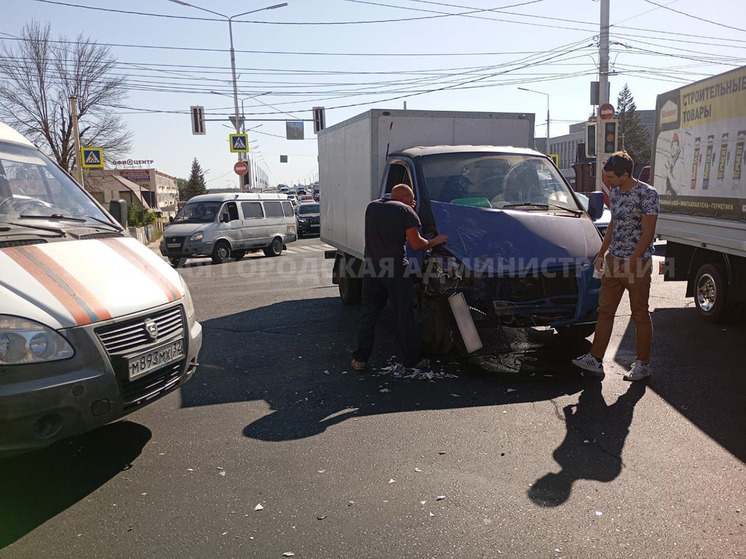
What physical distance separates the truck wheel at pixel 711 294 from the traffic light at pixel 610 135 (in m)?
8.20

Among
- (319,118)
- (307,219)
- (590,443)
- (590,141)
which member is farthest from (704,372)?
(319,118)

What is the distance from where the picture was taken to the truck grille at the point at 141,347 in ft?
12.2

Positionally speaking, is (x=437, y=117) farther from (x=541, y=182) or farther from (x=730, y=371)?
(x=730, y=371)

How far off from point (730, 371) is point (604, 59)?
15.2 meters

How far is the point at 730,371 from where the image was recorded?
577cm

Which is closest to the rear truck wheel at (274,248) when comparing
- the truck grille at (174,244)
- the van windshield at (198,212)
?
the van windshield at (198,212)

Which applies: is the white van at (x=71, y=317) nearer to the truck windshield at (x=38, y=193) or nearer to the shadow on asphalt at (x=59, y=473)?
the truck windshield at (x=38, y=193)

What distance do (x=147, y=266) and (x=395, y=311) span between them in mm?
2417

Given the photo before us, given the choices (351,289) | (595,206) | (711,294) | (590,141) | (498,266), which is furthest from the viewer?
(590,141)

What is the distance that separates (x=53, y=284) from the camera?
368 centimetres

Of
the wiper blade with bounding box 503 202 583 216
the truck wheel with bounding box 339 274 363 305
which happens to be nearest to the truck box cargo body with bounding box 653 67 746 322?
the wiper blade with bounding box 503 202 583 216

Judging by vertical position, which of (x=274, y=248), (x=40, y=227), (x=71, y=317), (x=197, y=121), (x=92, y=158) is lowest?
(x=274, y=248)

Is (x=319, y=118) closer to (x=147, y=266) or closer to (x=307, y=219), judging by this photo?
(x=307, y=219)

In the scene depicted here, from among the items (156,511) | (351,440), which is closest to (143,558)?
(156,511)
